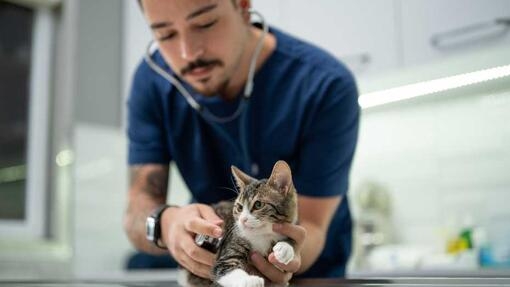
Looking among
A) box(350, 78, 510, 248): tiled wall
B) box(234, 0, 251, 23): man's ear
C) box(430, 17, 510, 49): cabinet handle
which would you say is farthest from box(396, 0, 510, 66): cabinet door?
box(350, 78, 510, 248): tiled wall

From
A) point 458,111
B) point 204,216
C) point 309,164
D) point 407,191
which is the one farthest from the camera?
point 407,191

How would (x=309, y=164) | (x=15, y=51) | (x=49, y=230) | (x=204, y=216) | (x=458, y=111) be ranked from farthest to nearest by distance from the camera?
1. (x=15, y=51)
2. (x=49, y=230)
3. (x=458, y=111)
4. (x=309, y=164)
5. (x=204, y=216)

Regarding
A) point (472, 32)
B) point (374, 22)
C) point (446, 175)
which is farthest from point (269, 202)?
point (446, 175)

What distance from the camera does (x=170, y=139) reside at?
56 cm

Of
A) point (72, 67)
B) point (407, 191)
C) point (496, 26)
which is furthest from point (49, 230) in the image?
point (496, 26)

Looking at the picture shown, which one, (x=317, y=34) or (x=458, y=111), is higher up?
(x=317, y=34)

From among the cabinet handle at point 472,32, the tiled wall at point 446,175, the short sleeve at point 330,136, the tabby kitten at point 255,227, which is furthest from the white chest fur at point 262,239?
the tiled wall at point 446,175

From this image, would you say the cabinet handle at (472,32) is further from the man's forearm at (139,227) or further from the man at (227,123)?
the man's forearm at (139,227)

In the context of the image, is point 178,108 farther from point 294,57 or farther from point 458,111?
point 458,111

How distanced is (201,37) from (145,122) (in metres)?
0.19

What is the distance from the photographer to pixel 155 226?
18.4 inches

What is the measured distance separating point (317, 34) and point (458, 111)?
752 mm

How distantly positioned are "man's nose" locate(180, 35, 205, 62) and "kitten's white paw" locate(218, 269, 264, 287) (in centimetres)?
19

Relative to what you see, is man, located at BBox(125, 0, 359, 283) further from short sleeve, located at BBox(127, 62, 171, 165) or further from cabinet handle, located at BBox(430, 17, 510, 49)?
cabinet handle, located at BBox(430, 17, 510, 49)
